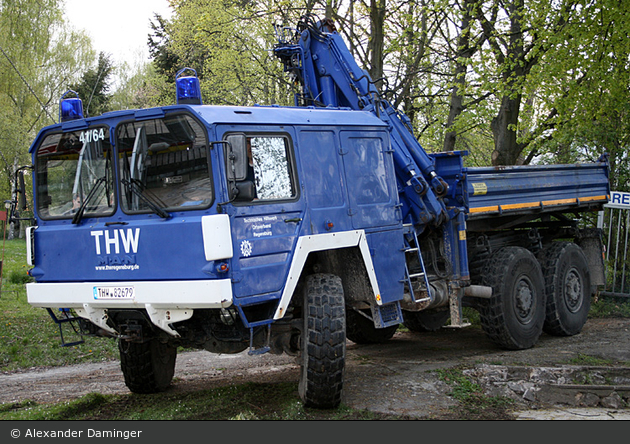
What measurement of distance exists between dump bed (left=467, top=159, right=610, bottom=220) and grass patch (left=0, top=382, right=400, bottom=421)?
3.42 metres

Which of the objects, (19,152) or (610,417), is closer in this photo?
(610,417)

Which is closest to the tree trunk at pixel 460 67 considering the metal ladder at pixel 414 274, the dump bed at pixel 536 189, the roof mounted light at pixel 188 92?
the dump bed at pixel 536 189

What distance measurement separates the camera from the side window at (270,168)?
5.71 meters

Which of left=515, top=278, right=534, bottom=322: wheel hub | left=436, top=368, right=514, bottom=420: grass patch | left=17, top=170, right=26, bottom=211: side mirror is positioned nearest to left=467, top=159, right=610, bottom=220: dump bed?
left=515, top=278, right=534, bottom=322: wheel hub

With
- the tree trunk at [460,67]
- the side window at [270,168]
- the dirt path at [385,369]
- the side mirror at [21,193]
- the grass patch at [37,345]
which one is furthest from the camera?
the tree trunk at [460,67]

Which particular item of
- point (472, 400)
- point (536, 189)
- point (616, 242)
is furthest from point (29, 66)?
point (472, 400)

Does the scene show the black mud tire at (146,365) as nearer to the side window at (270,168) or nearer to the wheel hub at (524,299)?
the side window at (270,168)

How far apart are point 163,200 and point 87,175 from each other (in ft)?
3.18

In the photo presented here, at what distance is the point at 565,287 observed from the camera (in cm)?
991

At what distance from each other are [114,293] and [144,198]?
91cm

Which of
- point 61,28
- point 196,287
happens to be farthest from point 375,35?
point 61,28

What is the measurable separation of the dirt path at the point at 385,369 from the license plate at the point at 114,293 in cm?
183

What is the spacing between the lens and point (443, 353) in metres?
8.99

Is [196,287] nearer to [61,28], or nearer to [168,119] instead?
[168,119]
